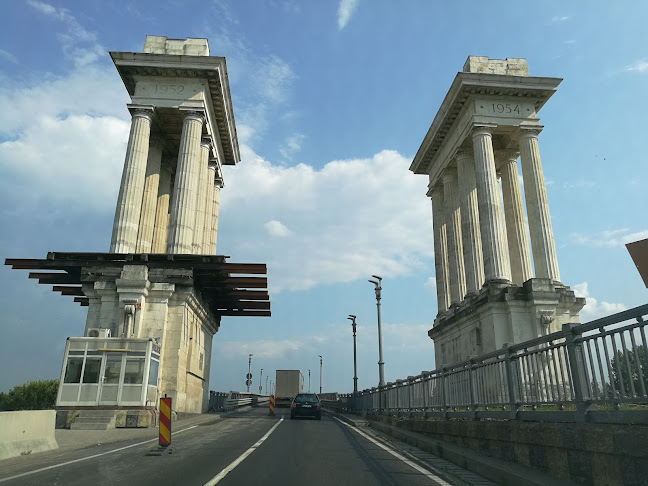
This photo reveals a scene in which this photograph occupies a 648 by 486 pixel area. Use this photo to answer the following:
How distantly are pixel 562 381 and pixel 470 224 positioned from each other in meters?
25.1

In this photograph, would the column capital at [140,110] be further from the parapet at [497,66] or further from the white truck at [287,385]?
the white truck at [287,385]

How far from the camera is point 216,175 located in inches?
1518

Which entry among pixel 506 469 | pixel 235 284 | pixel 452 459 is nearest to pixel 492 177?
pixel 235 284

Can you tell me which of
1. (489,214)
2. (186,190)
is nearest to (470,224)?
(489,214)

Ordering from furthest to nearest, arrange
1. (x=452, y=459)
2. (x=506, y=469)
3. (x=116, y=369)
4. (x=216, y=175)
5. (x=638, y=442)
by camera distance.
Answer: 1. (x=216, y=175)
2. (x=116, y=369)
3. (x=452, y=459)
4. (x=506, y=469)
5. (x=638, y=442)

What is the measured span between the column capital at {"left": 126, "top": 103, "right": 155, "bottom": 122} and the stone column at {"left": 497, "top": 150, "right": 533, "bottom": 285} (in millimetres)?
24856

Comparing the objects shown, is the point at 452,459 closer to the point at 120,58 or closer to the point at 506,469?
the point at 506,469

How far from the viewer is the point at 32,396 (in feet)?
252

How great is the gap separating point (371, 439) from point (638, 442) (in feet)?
36.7

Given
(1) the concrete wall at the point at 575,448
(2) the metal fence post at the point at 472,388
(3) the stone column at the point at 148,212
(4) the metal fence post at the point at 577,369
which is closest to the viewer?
(1) the concrete wall at the point at 575,448

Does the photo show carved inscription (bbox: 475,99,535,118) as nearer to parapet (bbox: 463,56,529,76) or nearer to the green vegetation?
parapet (bbox: 463,56,529,76)

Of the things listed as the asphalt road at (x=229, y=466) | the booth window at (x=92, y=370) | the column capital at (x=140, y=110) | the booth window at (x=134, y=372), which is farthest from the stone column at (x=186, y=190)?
the asphalt road at (x=229, y=466)

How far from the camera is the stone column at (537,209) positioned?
2716 cm

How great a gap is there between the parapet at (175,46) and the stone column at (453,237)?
20126 mm
